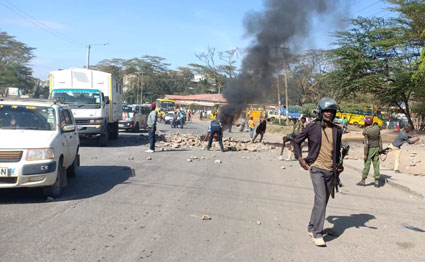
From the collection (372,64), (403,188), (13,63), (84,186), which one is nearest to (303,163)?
(84,186)

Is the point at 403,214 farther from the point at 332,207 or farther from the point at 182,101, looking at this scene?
the point at 182,101

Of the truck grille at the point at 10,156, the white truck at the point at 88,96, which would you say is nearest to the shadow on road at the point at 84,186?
the truck grille at the point at 10,156

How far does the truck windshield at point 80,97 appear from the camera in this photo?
56.1 feet

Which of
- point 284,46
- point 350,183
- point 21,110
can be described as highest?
point 284,46

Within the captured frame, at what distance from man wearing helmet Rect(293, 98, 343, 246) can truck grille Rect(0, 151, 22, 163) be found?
14.1 feet

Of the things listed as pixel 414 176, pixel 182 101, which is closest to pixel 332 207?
pixel 414 176

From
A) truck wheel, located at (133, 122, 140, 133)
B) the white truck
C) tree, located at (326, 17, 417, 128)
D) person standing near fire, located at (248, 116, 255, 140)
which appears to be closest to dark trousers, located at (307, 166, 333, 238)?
the white truck

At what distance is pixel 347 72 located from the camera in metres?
34.4

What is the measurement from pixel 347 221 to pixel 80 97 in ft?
43.6

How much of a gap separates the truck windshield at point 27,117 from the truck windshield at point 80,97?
9.02m

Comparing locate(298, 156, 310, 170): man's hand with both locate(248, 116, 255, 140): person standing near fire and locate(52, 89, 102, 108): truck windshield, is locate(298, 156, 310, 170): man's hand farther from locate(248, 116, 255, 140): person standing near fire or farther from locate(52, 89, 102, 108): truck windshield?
locate(248, 116, 255, 140): person standing near fire

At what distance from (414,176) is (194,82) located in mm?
88414

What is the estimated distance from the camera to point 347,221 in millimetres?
6672

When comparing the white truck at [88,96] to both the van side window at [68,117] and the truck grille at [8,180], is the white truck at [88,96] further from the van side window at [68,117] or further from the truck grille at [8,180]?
the truck grille at [8,180]
